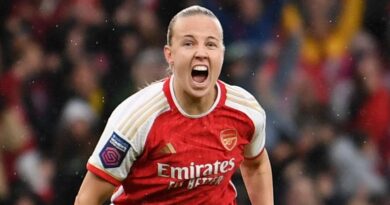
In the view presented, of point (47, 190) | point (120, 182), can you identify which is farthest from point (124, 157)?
point (47, 190)

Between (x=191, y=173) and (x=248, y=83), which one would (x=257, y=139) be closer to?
(x=191, y=173)

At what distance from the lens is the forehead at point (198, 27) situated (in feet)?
13.4

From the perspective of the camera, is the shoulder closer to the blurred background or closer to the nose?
the nose

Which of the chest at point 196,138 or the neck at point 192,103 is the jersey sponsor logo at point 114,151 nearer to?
the chest at point 196,138

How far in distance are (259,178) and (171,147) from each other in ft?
2.04

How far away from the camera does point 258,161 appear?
4590 mm

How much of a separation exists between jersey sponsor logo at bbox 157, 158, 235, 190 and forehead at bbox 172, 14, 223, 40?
520 mm

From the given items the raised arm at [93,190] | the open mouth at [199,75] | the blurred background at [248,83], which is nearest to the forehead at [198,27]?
the open mouth at [199,75]

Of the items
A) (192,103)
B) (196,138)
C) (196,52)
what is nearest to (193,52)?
(196,52)

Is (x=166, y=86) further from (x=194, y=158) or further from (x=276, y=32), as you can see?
(x=276, y=32)

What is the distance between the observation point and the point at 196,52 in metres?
4.09

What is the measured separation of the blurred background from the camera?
712 centimetres

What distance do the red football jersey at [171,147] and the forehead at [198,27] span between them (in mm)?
260

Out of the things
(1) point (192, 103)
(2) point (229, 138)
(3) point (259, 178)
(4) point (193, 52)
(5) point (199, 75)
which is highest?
(4) point (193, 52)
